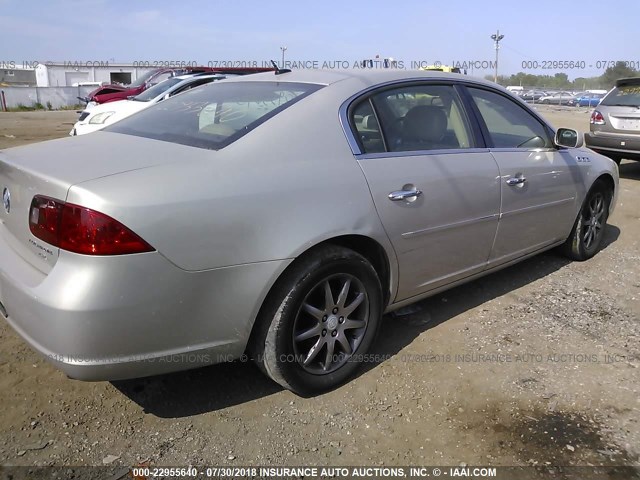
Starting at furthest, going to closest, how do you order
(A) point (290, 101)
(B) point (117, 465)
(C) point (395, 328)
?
1. (C) point (395, 328)
2. (A) point (290, 101)
3. (B) point (117, 465)

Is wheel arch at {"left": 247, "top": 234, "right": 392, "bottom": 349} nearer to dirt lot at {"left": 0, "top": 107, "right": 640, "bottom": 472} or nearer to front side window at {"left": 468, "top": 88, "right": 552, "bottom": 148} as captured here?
dirt lot at {"left": 0, "top": 107, "right": 640, "bottom": 472}

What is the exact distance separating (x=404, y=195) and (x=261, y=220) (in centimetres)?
91

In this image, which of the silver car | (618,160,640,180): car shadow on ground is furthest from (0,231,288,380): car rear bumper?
(618,160,640,180): car shadow on ground

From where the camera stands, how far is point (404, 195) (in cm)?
294

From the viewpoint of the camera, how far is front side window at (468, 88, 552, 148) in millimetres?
3715

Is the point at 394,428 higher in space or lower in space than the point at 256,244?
lower

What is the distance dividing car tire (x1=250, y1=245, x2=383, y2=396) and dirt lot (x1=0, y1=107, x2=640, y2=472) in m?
0.15

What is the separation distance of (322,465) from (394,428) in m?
0.43

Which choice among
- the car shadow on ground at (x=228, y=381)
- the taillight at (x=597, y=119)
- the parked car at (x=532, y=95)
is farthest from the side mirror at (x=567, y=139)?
the parked car at (x=532, y=95)

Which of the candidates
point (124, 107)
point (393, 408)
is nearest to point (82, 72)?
point (124, 107)

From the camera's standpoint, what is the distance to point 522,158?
12.4ft

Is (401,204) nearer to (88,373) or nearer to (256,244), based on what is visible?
(256,244)

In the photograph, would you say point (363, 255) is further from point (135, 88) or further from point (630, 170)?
point (135, 88)

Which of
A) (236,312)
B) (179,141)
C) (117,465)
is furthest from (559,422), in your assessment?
(179,141)
